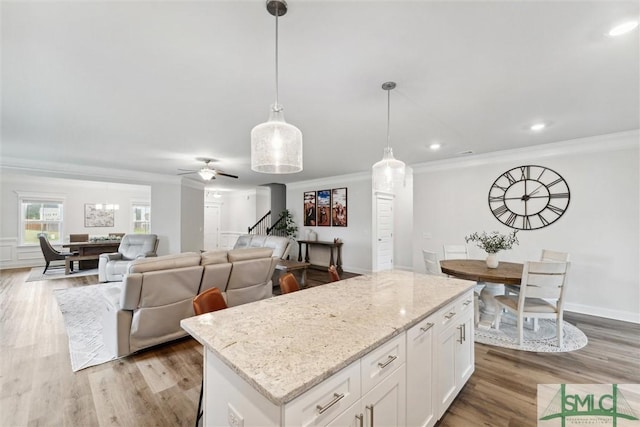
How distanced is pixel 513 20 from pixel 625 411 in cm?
288

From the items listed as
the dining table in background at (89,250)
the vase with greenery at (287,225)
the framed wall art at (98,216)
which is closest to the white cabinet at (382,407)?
the vase with greenery at (287,225)

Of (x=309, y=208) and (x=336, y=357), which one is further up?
(x=309, y=208)

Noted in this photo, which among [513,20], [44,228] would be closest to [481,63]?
[513,20]

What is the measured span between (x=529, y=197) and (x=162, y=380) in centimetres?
554

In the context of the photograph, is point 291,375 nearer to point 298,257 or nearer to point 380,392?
point 380,392

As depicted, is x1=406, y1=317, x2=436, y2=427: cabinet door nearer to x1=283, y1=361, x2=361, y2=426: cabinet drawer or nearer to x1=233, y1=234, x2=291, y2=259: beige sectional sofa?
x1=283, y1=361, x2=361, y2=426: cabinet drawer

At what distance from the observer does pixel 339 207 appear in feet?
23.7

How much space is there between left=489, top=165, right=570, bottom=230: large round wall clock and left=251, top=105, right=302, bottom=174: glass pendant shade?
435cm

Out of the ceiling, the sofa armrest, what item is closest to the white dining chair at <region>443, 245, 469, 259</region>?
the ceiling

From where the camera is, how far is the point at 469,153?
4.73 metres

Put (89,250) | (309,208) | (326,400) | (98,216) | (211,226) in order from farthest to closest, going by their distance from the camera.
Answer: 1. (211,226)
2. (98,216)
3. (309,208)
4. (89,250)
5. (326,400)

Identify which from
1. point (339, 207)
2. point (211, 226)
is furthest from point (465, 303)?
point (211, 226)

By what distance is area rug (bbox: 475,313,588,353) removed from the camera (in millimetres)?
2855

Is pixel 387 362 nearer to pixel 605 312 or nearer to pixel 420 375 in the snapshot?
pixel 420 375
